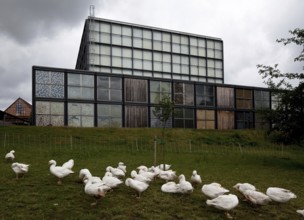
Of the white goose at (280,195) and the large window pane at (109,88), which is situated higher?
the large window pane at (109,88)

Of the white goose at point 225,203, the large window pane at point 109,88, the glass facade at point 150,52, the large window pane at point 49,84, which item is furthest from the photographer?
the glass facade at point 150,52

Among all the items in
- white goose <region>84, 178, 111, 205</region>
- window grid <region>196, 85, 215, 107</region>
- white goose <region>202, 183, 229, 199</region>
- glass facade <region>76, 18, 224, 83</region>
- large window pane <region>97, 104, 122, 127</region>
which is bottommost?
white goose <region>202, 183, 229, 199</region>

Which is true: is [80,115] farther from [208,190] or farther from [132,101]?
[208,190]

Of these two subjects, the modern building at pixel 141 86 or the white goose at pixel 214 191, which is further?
the modern building at pixel 141 86

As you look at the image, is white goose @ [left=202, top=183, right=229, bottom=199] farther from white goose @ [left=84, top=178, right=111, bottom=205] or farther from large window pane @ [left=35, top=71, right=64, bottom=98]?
large window pane @ [left=35, top=71, right=64, bottom=98]

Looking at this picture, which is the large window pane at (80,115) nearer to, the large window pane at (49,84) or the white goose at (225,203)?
the large window pane at (49,84)

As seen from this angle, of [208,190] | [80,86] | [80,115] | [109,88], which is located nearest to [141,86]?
[109,88]

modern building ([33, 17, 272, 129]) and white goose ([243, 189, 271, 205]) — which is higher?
modern building ([33, 17, 272, 129])

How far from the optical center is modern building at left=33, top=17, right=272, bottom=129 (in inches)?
1795

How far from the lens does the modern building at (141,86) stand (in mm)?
45594

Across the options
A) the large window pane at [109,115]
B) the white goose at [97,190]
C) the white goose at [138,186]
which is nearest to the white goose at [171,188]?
the white goose at [138,186]

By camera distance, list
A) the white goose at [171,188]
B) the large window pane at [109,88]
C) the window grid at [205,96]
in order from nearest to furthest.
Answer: the white goose at [171,188] → the large window pane at [109,88] → the window grid at [205,96]

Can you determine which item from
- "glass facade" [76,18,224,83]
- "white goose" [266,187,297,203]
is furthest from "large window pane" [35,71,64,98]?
"white goose" [266,187,297,203]

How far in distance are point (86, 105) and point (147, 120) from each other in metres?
9.92
